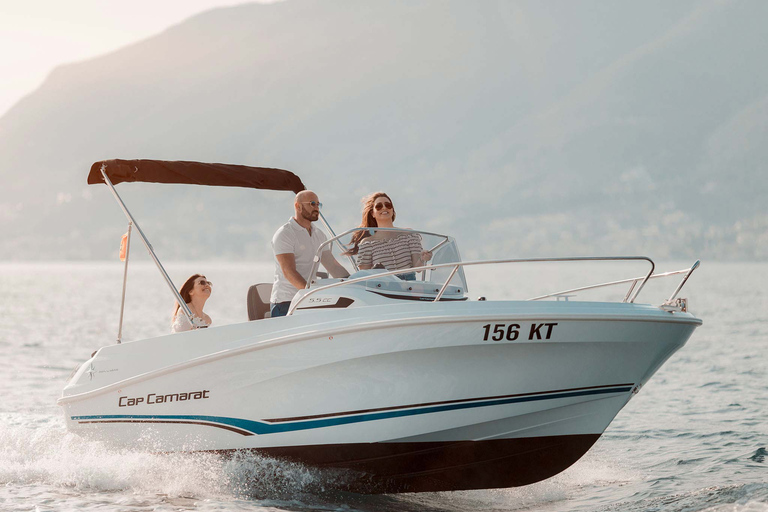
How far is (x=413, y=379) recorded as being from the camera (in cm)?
545

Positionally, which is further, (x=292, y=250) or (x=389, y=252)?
(x=292, y=250)

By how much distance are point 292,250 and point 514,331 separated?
1.93 m

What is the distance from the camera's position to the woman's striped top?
243 inches

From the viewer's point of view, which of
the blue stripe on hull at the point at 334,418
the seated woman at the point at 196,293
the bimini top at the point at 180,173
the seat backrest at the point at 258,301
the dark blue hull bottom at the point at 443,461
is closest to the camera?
the blue stripe on hull at the point at 334,418

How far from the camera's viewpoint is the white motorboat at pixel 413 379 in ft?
17.5

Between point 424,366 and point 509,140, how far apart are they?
622 feet

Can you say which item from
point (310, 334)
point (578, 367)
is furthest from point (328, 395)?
point (578, 367)

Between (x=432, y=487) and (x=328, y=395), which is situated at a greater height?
(x=328, y=395)

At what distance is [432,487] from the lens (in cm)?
595

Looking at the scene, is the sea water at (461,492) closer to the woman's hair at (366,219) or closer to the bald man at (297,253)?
the bald man at (297,253)

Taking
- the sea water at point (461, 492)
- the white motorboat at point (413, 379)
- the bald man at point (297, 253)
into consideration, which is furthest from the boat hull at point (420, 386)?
the bald man at point (297, 253)

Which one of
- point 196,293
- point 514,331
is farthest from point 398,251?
point 196,293

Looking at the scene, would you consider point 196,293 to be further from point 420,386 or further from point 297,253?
point 420,386

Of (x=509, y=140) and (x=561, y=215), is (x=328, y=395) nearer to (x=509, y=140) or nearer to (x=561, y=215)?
(x=561, y=215)
